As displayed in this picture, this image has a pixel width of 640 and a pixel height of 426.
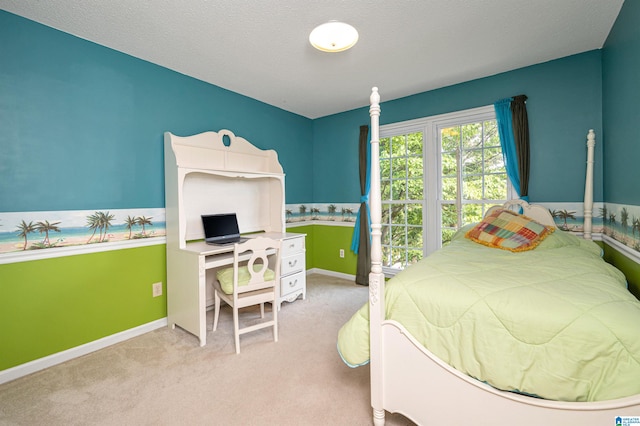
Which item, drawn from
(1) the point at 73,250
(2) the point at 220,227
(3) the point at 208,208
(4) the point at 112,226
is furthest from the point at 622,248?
(1) the point at 73,250

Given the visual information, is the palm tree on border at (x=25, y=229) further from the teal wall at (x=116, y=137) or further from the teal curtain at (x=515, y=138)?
the teal curtain at (x=515, y=138)

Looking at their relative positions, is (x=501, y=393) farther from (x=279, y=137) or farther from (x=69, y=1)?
(x=279, y=137)

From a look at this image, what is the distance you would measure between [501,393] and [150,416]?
1.73 metres

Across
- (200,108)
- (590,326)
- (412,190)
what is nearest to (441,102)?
(412,190)

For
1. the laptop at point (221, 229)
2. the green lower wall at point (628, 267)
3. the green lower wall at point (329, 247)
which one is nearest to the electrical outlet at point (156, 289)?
the laptop at point (221, 229)

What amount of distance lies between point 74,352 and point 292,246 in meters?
1.97

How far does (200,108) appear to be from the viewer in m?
2.97

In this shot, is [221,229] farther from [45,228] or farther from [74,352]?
[74,352]

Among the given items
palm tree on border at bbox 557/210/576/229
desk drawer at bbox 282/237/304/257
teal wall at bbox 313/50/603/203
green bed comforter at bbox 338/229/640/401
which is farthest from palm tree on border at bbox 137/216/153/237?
palm tree on border at bbox 557/210/576/229

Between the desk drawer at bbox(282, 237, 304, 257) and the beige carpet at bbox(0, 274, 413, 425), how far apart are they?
845 mm

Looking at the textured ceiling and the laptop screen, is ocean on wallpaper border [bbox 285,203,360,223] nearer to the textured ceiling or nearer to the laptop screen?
the laptop screen

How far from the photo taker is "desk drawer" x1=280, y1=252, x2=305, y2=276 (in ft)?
10.0

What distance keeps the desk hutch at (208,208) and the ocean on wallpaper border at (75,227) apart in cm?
19

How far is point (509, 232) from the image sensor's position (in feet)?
7.52
